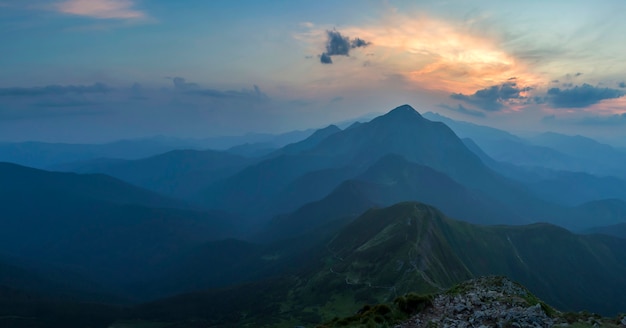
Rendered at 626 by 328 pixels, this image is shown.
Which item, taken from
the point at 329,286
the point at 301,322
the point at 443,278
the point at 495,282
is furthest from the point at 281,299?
the point at 495,282

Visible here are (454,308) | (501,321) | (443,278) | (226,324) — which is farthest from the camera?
(226,324)

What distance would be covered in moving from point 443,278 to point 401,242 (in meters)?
32.7

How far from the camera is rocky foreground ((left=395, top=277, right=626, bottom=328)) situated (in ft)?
95.6

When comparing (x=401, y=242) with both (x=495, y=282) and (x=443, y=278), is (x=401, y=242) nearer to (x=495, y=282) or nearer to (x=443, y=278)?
(x=443, y=278)

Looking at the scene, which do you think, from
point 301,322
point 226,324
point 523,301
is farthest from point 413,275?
point 523,301

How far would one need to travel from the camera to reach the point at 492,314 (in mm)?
31094

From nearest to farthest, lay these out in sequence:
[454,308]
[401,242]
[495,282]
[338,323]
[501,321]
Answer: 1. [501,321]
2. [454,308]
3. [338,323]
4. [495,282]
5. [401,242]

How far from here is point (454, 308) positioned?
115 feet

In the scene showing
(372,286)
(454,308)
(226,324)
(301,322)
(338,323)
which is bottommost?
(226,324)

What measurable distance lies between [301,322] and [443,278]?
70.8 metres

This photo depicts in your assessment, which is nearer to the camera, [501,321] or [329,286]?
[501,321]

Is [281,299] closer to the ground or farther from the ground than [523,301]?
closer to the ground

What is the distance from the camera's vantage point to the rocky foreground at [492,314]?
2912cm

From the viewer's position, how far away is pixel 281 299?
19262 centimetres
